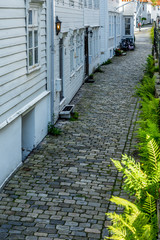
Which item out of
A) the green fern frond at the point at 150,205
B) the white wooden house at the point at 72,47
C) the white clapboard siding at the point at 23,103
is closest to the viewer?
the green fern frond at the point at 150,205

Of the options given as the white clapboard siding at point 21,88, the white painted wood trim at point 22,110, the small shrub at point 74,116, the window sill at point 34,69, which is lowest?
the small shrub at point 74,116

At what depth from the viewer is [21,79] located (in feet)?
29.7

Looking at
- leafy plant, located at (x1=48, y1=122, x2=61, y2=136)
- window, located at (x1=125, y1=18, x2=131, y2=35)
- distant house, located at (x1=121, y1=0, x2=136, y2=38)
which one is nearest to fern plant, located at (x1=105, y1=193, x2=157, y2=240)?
leafy plant, located at (x1=48, y1=122, x2=61, y2=136)

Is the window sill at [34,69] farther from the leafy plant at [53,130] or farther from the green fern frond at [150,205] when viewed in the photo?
the green fern frond at [150,205]

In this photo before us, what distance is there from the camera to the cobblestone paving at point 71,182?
6578 mm

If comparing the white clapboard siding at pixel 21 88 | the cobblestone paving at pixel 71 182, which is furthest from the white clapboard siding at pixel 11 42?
the cobblestone paving at pixel 71 182

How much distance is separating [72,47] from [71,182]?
8635 millimetres

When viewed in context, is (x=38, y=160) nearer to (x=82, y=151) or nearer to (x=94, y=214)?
(x=82, y=151)

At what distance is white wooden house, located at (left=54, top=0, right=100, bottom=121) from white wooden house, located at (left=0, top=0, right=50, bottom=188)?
1.41 m

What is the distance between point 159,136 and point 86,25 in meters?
12.8

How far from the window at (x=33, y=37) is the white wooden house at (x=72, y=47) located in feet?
5.76

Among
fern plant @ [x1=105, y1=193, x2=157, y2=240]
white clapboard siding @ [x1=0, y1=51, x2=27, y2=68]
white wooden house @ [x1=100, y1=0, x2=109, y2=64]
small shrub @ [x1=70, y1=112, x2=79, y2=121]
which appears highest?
white wooden house @ [x1=100, y1=0, x2=109, y2=64]

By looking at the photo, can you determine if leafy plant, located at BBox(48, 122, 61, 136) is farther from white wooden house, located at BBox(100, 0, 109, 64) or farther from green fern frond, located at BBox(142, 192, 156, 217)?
white wooden house, located at BBox(100, 0, 109, 64)

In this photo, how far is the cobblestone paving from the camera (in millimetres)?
6578
